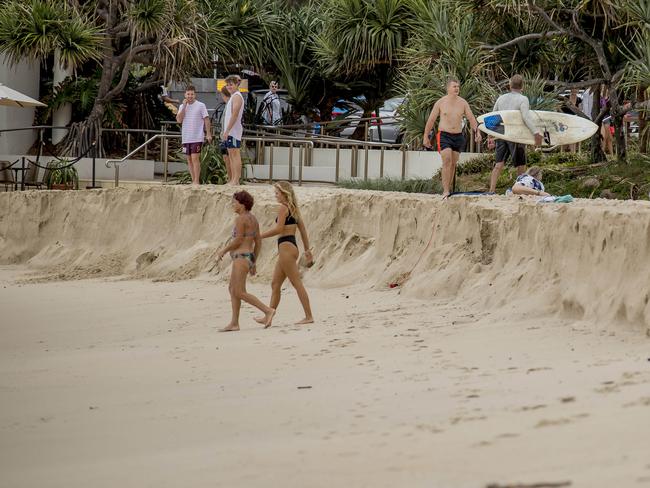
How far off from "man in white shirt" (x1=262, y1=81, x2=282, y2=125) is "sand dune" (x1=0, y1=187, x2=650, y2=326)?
633 centimetres

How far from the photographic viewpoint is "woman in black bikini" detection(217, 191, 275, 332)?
11867mm

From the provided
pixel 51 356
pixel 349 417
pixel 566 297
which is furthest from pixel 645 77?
pixel 349 417

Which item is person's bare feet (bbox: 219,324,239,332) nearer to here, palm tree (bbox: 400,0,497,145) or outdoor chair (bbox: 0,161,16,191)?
palm tree (bbox: 400,0,497,145)

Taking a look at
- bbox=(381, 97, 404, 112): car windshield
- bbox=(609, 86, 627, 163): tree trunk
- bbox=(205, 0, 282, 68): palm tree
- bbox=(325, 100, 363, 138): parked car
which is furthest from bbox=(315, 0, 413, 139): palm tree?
bbox=(609, 86, 627, 163): tree trunk

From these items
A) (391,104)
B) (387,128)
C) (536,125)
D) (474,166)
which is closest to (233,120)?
(536,125)

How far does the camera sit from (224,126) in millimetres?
17188

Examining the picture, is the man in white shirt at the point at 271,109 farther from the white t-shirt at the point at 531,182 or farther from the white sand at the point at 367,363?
the white t-shirt at the point at 531,182

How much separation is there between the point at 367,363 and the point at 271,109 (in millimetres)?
18012

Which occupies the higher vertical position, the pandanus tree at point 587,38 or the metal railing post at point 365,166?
the pandanus tree at point 587,38

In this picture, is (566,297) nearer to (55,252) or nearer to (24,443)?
(24,443)

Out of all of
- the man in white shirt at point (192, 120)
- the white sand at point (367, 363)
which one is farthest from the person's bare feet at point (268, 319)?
the man in white shirt at point (192, 120)

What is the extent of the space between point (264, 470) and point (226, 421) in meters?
1.34

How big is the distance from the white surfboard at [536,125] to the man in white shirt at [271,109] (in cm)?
1015

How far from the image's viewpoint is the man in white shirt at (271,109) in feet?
86.8
